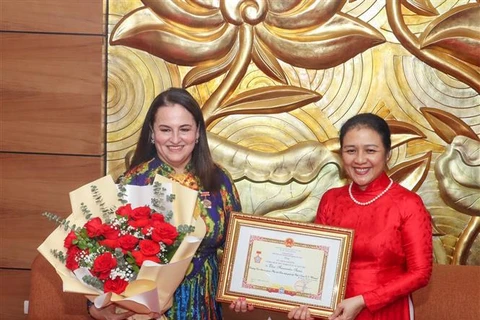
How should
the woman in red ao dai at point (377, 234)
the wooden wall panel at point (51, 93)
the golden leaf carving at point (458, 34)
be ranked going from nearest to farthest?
the woman in red ao dai at point (377, 234) → the golden leaf carving at point (458, 34) → the wooden wall panel at point (51, 93)

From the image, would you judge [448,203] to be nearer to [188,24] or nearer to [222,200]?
[222,200]

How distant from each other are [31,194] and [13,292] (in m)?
0.49

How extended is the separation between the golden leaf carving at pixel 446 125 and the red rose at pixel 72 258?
1756mm

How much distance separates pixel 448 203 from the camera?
11.0ft

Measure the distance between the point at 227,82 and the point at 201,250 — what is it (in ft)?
3.45

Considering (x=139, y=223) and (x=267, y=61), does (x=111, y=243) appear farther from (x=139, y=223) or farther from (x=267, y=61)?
(x=267, y=61)

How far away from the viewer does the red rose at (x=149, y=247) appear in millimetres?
2232

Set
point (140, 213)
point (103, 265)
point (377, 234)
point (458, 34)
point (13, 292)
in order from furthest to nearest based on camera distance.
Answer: point (13, 292), point (458, 34), point (377, 234), point (140, 213), point (103, 265)

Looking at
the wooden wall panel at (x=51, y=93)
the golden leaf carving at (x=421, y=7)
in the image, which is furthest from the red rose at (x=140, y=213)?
the golden leaf carving at (x=421, y=7)

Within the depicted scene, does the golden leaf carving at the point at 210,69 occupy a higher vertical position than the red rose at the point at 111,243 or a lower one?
higher

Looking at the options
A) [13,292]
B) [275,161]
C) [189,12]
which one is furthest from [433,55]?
[13,292]

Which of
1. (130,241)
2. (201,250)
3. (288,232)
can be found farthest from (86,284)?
(288,232)

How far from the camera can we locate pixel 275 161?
339cm

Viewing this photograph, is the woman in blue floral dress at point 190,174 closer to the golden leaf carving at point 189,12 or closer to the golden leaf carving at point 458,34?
the golden leaf carving at point 189,12
